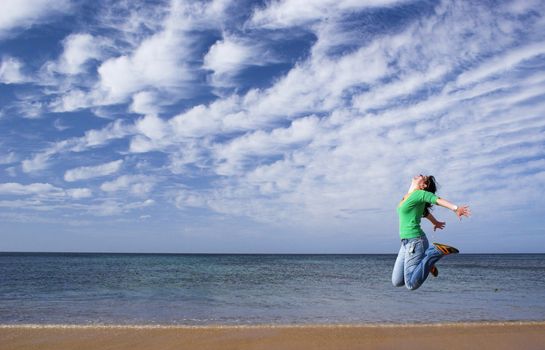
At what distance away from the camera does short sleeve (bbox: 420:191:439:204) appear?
672 centimetres

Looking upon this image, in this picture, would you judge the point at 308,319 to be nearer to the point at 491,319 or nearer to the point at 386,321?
the point at 386,321

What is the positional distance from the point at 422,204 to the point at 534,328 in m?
6.94

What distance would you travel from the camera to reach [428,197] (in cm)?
687

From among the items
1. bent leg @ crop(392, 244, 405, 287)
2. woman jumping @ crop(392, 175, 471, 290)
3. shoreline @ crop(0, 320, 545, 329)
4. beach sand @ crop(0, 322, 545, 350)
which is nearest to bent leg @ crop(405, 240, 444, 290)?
woman jumping @ crop(392, 175, 471, 290)

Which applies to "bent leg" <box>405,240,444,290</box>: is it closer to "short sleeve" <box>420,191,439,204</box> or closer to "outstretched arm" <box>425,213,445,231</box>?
"outstretched arm" <box>425,213,445,231</box>

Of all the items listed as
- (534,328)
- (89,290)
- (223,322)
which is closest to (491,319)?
(534,328)

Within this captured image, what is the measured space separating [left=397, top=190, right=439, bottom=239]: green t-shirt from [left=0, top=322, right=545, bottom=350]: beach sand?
10.2 feet

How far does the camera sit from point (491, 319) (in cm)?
1365

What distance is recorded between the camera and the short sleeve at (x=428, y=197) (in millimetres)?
6720

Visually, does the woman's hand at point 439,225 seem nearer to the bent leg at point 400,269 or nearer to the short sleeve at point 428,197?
the bent leg at point 400,269

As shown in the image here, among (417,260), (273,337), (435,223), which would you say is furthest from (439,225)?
(273,337)

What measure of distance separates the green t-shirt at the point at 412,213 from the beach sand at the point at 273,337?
310 cm

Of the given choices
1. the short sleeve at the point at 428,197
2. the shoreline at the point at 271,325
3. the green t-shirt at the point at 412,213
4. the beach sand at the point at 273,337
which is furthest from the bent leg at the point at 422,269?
the shoreline at the point at 271,325

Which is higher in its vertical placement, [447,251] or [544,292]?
[447,251]
